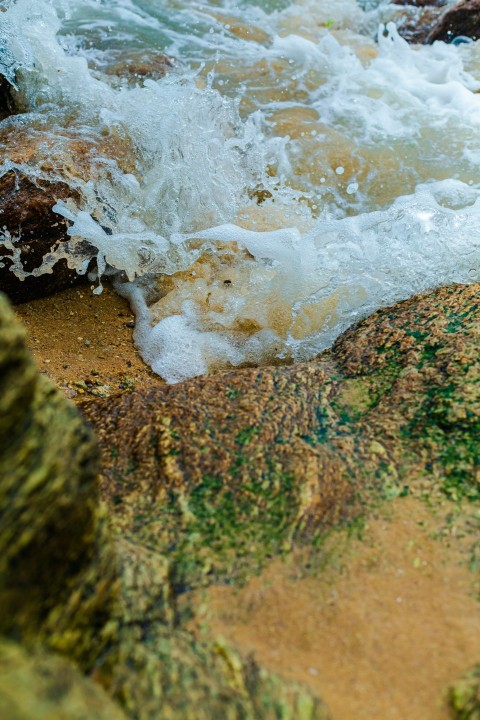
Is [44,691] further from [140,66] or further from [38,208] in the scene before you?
[140,66]

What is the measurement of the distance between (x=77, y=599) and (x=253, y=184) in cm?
393

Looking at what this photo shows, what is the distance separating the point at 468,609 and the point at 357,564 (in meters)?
0.31

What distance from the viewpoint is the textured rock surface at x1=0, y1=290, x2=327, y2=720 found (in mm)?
1179

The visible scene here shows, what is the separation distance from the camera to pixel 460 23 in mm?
7992

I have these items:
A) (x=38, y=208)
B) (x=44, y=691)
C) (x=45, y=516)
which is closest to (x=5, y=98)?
(x=38, y=208)

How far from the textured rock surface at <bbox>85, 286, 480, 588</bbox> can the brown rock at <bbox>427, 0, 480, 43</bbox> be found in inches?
247

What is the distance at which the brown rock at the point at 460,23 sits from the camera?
7918 mm

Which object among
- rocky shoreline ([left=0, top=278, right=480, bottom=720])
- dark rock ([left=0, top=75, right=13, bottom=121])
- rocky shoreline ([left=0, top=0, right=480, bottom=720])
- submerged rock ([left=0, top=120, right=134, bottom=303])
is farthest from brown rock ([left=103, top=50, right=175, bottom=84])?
rocky shoreline ([left=0, top=278, right=480, bottom=720])

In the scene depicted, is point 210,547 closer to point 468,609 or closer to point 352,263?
point 468,609

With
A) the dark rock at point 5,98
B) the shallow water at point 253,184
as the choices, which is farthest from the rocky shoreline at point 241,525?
the dark rock at point 5,98

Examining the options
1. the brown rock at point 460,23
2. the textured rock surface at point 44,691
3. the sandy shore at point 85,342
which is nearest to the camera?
the textured rock surface at point 44,691

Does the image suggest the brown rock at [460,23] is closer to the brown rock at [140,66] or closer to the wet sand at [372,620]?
the brown rock at [140,66]

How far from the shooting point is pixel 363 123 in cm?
586

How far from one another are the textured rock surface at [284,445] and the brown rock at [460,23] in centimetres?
628
